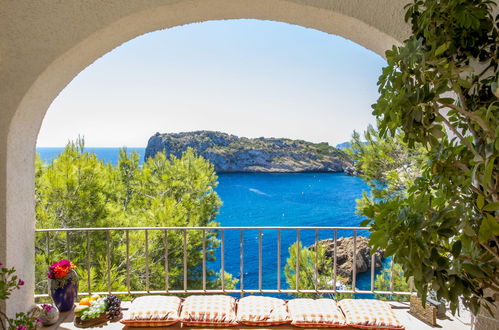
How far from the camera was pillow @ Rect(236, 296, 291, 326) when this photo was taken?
247 centimetres

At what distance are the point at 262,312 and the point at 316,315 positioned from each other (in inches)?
15.2

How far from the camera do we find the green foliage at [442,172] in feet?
2.98

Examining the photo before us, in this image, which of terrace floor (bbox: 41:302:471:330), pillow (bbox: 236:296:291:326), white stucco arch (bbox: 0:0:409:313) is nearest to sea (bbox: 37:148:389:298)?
pillow (bbox: 236:296:291:326)

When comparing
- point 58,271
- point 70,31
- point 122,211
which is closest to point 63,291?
point 58,271

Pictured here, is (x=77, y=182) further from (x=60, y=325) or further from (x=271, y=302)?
(x=271, y=302)

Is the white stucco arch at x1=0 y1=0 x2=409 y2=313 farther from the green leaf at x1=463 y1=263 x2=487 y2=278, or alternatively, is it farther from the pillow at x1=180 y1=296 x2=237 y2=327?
the green leaf at x1=463 y1=263 x2=487 y2=278

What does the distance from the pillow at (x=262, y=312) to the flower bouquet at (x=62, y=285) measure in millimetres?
1326

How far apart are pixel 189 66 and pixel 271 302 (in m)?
21.3

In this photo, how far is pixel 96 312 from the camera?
2480mm

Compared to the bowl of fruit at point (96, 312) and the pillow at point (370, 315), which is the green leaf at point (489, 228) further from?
the bowl of fruit at point (96, 312)

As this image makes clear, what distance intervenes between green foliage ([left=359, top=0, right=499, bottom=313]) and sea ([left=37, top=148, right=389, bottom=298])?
16.7 m

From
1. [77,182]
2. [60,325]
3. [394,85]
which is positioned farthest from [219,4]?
[77,182]

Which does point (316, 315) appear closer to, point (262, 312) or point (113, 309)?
point (262, 312)

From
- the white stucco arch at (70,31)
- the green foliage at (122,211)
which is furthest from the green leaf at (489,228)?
the green foliage at (122,211)
